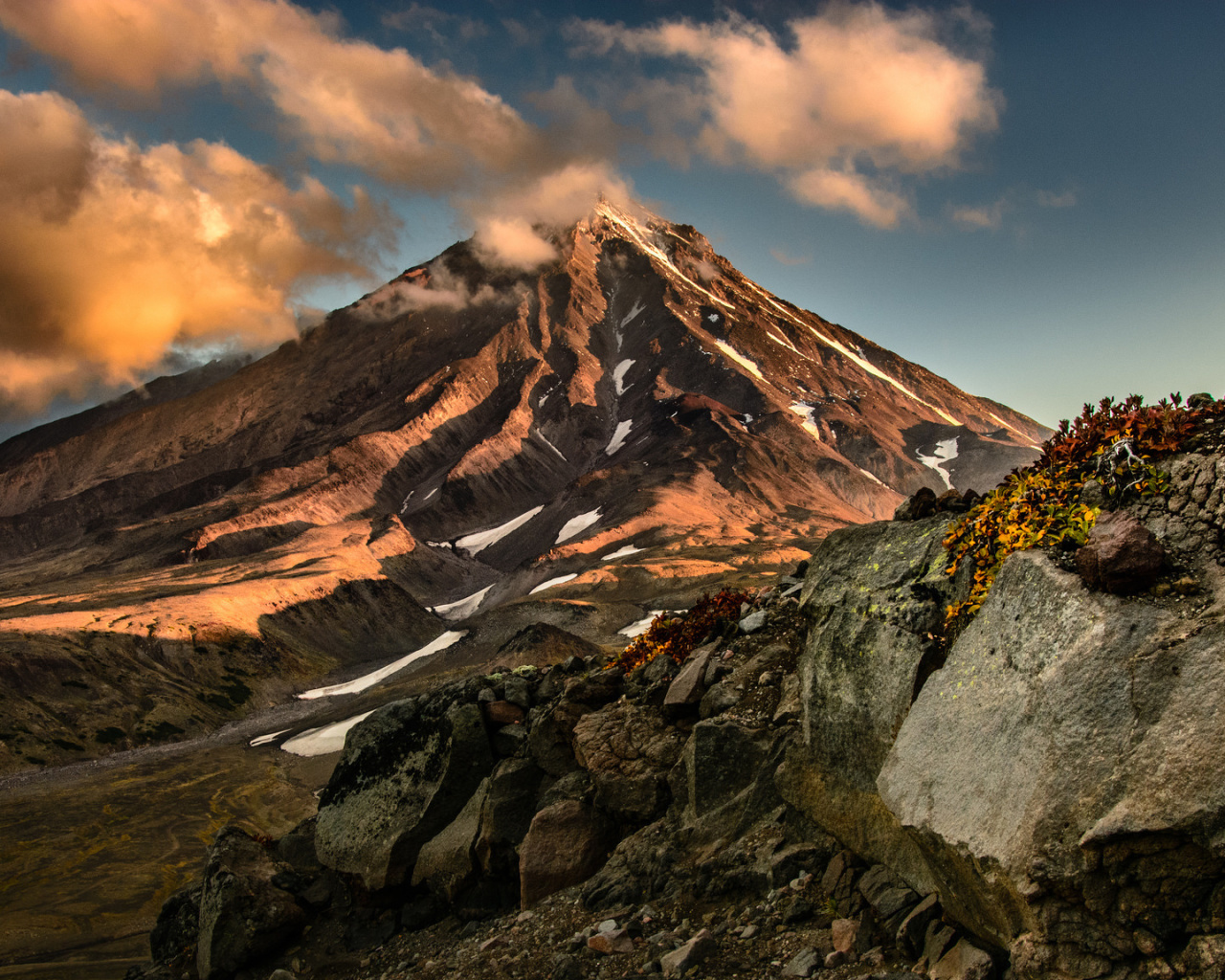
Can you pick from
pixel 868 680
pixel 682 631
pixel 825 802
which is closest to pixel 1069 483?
pixel 868 680

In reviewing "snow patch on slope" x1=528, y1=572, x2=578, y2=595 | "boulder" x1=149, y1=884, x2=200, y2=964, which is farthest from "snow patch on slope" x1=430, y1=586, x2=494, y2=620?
"boulder" x1=149, y1=884, x2=200, y2=964

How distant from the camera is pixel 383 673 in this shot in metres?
105

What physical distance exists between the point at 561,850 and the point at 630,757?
1.47m

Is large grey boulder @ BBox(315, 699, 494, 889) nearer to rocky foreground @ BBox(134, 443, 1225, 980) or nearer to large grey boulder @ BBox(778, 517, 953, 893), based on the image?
rocky foreground @ BBox(134, 443, 1225, 980)

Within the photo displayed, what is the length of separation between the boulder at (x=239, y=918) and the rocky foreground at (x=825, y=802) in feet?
0.15

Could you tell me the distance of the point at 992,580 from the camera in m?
6.71

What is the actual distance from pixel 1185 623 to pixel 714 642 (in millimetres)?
6565

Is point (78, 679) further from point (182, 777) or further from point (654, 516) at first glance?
point (654, 516)

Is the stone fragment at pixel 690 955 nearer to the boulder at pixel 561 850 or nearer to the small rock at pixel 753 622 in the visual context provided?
the boulder at pixel 561 850

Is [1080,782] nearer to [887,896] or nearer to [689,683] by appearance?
[887,896]

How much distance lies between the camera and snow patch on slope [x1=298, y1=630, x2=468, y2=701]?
324 feet

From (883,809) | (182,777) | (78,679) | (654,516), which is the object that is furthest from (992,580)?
(654,516)

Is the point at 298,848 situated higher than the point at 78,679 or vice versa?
the point at 298,848

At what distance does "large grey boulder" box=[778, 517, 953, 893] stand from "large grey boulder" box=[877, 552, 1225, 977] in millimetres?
855
